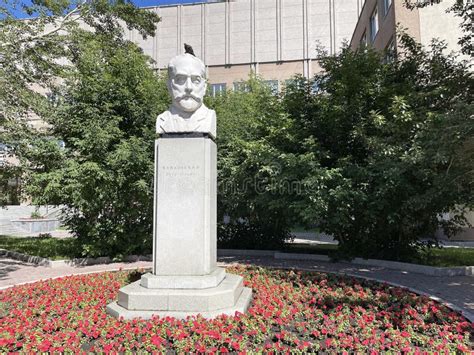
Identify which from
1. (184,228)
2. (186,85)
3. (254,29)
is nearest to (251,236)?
(184,228)

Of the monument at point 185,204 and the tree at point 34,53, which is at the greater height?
the tree at point 34,53

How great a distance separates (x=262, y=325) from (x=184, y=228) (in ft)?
6.14

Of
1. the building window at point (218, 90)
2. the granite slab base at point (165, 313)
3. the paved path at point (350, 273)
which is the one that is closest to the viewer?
the granite slab base at point (165, 313)

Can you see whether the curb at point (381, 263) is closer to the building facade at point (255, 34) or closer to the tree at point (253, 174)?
the tree at point (253, 174)

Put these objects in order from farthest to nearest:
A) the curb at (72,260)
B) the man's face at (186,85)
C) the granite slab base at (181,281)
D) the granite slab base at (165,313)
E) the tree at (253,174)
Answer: the curb at (72,260) → the tree at (253,174) → the man's face at (186,85) → the granite slab base at (181,281) → the granite slab base at (165,313)

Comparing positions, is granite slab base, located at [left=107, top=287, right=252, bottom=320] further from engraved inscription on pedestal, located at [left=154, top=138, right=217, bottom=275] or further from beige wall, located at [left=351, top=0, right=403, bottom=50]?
beige wall, located at [left=351, top=0, right=403, bottom=50]

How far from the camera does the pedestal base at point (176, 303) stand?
5.01 meters

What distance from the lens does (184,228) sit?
5.56 metres

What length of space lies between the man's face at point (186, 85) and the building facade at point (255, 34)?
107 ft

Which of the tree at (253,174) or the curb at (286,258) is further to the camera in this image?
the tree at (253,174)

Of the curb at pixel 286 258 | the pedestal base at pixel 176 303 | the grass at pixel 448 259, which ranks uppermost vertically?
the pedestal base at pixel 176 303

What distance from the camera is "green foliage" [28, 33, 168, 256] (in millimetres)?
9883

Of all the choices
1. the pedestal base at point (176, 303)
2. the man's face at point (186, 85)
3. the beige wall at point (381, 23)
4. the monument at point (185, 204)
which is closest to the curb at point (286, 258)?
the monument at point (185, 204)

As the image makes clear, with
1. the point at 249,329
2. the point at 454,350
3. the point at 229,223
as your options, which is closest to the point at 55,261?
the point at 229,223
